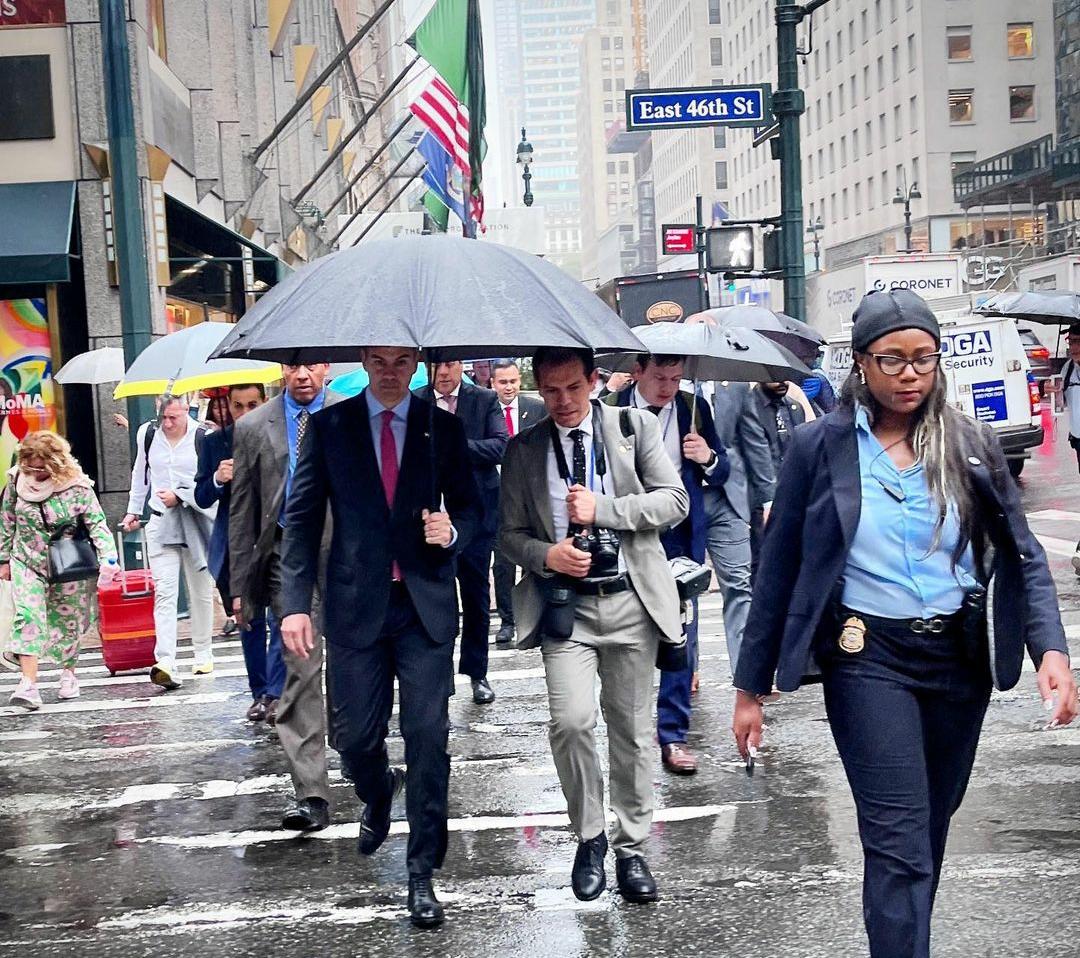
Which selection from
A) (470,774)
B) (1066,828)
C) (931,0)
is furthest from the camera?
(931,0)

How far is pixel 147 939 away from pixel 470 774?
2.38 meters

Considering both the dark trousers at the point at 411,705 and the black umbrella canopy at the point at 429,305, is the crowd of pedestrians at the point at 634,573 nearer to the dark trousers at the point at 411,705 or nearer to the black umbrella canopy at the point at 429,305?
the dark trousers at the point at 411,705

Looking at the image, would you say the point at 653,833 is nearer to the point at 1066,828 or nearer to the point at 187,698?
the point at 1066,828

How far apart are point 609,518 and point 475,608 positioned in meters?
3.82

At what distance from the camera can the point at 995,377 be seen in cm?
2044

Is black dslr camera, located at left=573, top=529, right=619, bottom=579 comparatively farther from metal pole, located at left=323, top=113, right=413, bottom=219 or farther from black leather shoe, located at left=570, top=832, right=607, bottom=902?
metal pole, located at left=323, top=113, right=413, bottom=219

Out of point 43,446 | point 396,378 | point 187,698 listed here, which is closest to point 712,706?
point 187,698

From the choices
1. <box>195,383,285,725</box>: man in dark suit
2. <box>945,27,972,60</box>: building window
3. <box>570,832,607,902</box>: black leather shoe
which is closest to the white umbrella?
<box>195,383,285,725</box>: man in dark suit

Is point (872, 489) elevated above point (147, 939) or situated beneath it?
elevated above

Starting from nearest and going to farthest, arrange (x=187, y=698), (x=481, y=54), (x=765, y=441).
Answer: (x=765, y=441), (x=187, y=698), (x=481, y=54)

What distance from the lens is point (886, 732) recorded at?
3.78 meters

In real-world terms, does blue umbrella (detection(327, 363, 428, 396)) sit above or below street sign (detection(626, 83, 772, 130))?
below

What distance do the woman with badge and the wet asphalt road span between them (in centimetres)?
111

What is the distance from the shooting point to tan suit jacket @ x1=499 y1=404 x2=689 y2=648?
211 inches
